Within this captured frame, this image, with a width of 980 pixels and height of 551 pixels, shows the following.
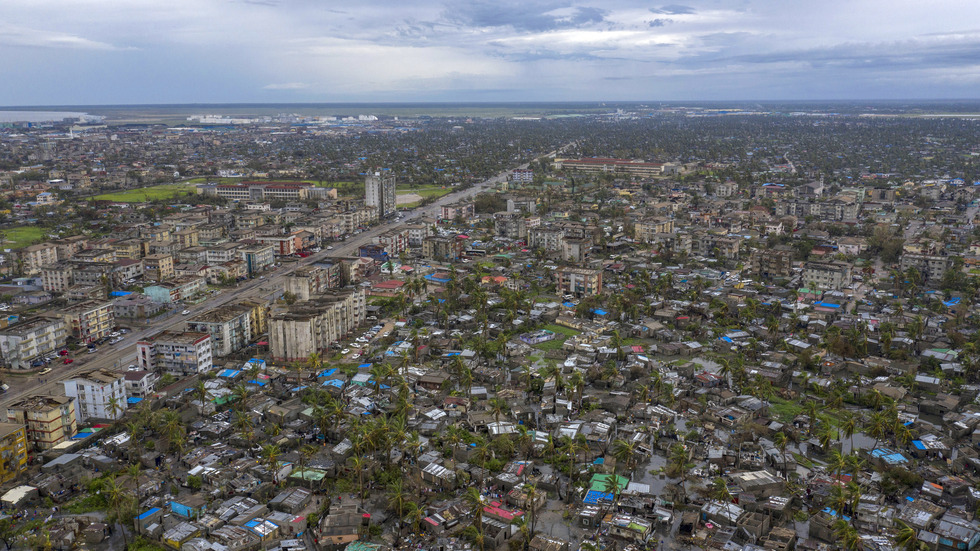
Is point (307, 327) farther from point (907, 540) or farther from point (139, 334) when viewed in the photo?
point (907, 540)

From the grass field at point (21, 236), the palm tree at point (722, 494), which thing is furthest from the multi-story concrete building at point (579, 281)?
the grass field at point (21, 236)

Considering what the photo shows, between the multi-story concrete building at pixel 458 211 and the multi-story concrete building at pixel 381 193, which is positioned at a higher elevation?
the multi-story concrete building at pixel 381 193

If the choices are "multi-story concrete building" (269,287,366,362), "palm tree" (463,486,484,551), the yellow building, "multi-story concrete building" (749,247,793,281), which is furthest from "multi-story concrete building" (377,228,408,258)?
"palm tree" (463,486,484,551)

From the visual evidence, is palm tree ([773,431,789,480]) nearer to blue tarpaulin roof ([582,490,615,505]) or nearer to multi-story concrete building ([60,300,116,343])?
blue tarpaulin roof ([582,490,615,505])

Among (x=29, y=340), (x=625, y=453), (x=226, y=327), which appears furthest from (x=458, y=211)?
(x=625, y=453)

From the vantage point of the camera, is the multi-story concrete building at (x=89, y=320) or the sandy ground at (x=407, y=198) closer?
the multi-story concrete building at (x=89, y=320)

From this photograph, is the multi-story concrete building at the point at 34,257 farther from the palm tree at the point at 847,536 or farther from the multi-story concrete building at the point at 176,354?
the palm tree at the point at 847,536
